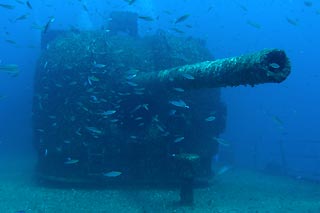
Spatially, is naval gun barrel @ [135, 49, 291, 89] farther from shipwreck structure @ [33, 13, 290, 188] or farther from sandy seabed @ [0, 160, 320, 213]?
sandy seabed @ [0, 160, 320, 213]

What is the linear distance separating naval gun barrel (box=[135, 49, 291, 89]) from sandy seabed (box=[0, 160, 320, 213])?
12.6 ft

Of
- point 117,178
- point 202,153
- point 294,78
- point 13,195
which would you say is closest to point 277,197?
point 202,153

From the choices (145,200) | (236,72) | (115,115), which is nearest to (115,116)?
(115,115)

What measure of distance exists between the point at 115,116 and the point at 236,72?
6247mm

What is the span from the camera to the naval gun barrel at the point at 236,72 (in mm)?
7121

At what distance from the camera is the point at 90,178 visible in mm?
12570

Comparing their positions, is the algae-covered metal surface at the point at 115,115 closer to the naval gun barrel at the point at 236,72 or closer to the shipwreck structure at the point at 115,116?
the shipwreck structure at the point at 115,116

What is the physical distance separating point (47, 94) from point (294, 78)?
161 meters

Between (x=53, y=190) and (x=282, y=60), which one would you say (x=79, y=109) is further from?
(x=282, y=60)

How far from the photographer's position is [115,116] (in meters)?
13.0

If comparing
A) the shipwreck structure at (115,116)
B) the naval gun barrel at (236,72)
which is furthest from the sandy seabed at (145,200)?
the naval gun barrel at (236,72)

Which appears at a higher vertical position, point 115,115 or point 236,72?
point 236,72

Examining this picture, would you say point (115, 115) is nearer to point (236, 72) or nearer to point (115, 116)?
point (115, 116)

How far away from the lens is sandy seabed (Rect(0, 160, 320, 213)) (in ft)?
34.6
